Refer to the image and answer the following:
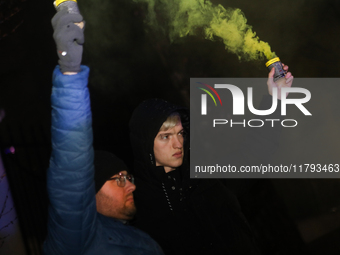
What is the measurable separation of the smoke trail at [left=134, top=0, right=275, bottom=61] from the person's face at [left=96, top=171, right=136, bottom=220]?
3050 millimetres

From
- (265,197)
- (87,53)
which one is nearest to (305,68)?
(265,197)

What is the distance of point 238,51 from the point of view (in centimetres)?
477

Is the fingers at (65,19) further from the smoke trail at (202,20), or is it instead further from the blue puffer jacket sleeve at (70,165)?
the smoke trail at (202,20)

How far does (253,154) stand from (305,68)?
266cm

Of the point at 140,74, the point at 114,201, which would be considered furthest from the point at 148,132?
the point at 140,74

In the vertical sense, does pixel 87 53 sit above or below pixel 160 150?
above

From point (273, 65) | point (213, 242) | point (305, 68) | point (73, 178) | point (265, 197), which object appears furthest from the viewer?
point (265, 197)

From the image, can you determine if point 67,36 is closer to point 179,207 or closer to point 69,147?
point 69,147

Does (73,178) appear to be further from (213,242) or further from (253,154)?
(253,154)

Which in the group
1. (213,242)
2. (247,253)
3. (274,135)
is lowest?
(247,253)

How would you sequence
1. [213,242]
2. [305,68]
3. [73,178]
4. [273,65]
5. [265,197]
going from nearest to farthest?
[73,178], [213,242], [273,65], [305,68], [265,197]

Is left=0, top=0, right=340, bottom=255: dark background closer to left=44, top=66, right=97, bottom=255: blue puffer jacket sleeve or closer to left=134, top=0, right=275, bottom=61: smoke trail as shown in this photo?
left=134, top=0, right=275, bottom=61: smoke trail

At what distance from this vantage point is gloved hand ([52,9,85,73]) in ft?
3.98

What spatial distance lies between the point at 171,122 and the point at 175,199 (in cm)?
69
